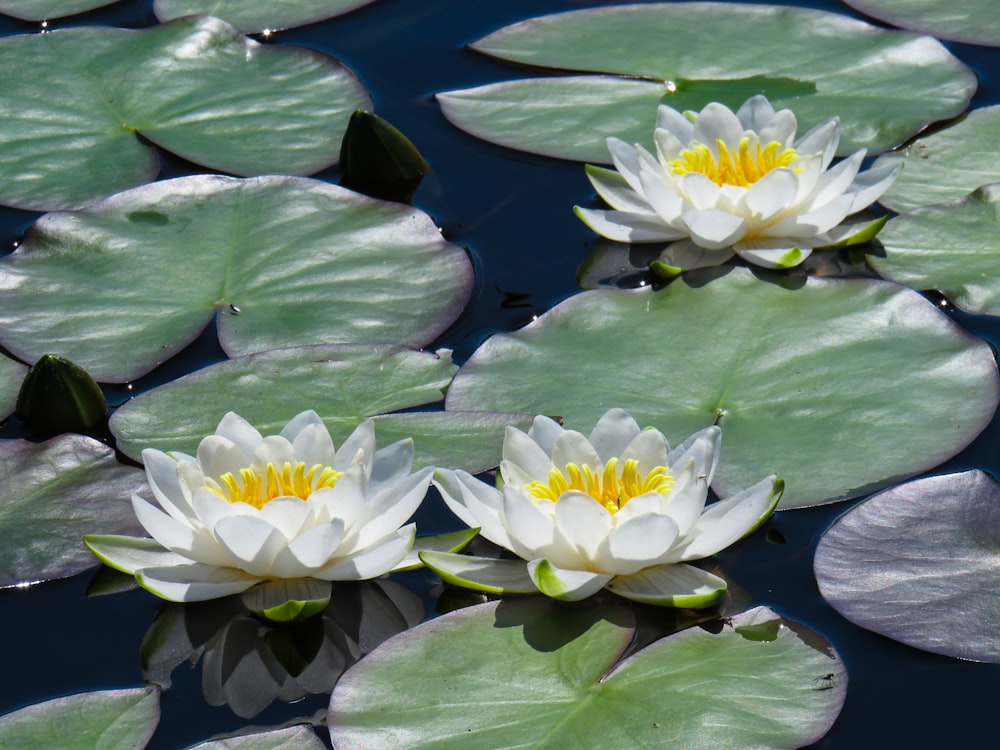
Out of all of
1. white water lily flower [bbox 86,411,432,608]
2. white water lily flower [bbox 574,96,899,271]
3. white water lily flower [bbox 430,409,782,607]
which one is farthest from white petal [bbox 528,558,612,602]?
white water lily flower [bbox 574,96,899,271]

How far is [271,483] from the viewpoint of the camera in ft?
7.59

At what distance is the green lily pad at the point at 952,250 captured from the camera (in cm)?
309

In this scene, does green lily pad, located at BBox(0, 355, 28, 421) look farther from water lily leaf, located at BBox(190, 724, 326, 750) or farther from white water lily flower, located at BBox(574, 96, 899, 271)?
white water lily flower, located at BBox(574, 96, 899, 271)

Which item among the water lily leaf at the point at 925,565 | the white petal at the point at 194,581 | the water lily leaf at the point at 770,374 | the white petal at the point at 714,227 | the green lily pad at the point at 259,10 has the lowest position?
the water lily leaf at the point at 925,565

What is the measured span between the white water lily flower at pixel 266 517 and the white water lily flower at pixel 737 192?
3.93 feet

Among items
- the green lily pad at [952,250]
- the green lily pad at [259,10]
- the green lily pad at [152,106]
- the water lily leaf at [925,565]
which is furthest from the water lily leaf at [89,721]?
the green lily pad at [259,10]

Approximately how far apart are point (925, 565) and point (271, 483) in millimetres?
1246

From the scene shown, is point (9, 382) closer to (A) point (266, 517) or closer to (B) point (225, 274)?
(B) point (225, 274)

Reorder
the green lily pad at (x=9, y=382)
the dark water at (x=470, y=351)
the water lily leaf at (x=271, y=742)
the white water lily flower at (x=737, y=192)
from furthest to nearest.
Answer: the white water lily flower at (x=737, y=192) → the green lily pad at (x=9, y=382) → the dark water at (x=470, y=351) → the water lily leaf at (x=271, y=742)

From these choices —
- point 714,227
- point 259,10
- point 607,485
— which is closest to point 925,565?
point 607,485

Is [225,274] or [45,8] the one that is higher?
[45,8]

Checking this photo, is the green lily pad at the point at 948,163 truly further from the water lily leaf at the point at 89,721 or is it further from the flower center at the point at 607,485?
the water lily leaf at the point at 89,721

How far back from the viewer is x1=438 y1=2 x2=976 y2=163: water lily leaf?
3.78 metres

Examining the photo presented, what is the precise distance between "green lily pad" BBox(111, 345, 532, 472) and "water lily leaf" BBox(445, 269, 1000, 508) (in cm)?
10
